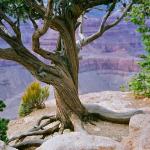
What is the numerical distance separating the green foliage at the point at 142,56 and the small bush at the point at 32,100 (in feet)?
10.5

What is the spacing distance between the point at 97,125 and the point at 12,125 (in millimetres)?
4414

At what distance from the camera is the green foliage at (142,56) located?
14.1 meters

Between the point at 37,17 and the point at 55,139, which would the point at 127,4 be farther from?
the point at 55,139

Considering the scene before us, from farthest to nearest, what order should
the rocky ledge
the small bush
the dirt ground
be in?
the small bush < the dirt ground < the rocky ledge

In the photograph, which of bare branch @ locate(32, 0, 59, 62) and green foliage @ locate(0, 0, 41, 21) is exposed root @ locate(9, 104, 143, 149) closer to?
bare branch @ locate(32, 0, 59, 62)

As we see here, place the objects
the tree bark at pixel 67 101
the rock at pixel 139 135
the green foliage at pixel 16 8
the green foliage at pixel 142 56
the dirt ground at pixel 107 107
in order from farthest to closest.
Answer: the green foliage at pixel 142 56
the dirt ground at pixel 107 107
the tree bark at pixel 67 101
the green foliage at pixel 16 8
the rock at pixel 139 135

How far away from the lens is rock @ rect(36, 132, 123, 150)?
17.9 ft

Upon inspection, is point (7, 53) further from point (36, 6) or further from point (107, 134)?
point (107, 134)

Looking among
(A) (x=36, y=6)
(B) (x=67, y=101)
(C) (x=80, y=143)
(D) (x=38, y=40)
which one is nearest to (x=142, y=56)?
(B) (x=67, y=101)

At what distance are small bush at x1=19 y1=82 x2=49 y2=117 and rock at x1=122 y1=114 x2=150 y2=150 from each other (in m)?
10.3

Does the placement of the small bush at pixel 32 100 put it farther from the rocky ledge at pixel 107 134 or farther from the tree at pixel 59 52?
the tree at pixel 59 52

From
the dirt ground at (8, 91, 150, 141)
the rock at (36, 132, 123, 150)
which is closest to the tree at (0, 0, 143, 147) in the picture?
the dirt ground at (8, 91, 150, 141)

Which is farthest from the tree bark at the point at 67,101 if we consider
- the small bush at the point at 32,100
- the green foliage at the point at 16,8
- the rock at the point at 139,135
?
the small bush at the point at 32,100

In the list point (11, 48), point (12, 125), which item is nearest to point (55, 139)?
point (11, 48)
